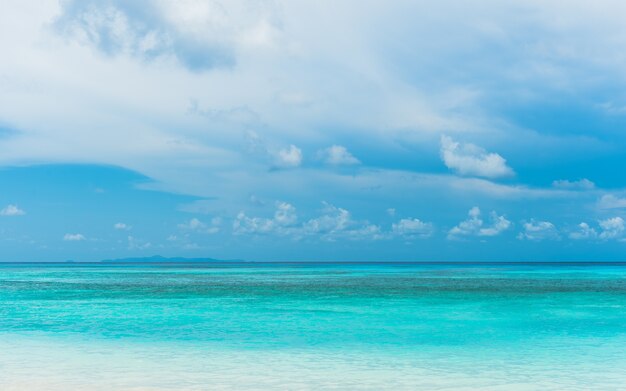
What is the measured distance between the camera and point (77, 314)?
2339 centimetres

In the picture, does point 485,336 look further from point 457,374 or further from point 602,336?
point 457,374

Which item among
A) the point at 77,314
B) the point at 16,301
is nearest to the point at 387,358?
the point at 77,314

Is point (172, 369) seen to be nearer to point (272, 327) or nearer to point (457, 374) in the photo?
point (457, 374)

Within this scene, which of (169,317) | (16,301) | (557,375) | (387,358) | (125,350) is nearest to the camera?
(557,375)

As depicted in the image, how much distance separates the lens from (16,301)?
101 feet

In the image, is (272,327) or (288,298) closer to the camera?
(272,327)

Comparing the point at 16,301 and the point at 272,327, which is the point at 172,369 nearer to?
the point at 272,327

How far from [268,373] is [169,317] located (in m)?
10.8

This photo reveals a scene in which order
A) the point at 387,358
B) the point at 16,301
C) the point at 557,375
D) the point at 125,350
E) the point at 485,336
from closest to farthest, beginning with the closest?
the point at 557,375
the point at 387,358
the point at 125,350
the point at 485,336
the point at 16,301

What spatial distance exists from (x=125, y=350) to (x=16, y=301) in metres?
18.6

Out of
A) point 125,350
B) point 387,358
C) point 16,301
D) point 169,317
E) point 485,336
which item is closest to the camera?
point 387,358

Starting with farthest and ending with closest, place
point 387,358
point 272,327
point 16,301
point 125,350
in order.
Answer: point 16,301 < point 272,327 < point 125,350 < point 387,358

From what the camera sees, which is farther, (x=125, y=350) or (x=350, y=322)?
(x=350, y=322)

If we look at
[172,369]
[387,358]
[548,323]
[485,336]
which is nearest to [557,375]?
[387,358]
